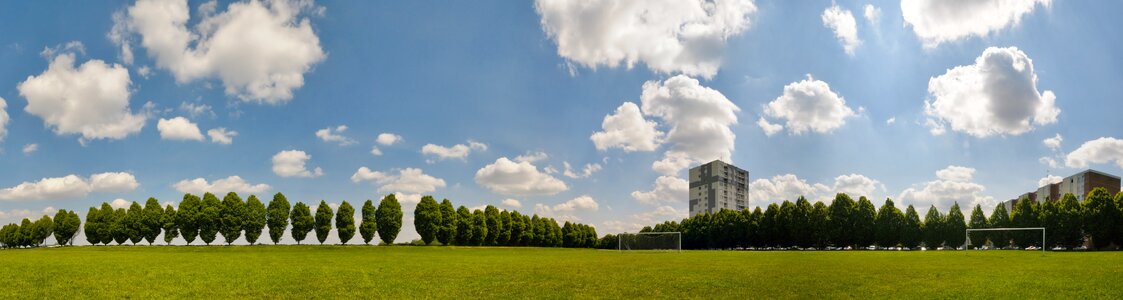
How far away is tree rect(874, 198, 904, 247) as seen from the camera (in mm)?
97812

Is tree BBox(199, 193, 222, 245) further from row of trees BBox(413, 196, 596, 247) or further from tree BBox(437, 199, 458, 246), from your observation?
tree BBox(437, 199, 458, 246)

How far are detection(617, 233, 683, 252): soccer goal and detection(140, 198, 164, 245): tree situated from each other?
238 feet

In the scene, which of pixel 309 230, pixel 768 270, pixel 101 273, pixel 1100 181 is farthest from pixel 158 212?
pixel 1100 181

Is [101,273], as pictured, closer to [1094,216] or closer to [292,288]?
[292,288]

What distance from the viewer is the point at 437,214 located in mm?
108688

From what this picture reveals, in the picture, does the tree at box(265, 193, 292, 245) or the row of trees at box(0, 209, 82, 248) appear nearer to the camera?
the tree at box(265, 193, 292, 245)

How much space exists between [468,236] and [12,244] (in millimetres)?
102419

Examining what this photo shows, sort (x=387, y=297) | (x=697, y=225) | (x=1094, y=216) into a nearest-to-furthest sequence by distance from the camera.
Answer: (x=387, y=297), (x=1094, y=216), (x=697, y=225)

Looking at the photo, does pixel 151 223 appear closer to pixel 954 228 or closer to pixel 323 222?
pixel 323 222

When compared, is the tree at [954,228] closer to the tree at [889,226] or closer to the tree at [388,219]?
the tree at [889,226]

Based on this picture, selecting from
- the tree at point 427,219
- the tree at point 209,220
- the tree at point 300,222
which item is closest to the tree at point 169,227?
the tree at point 209,220

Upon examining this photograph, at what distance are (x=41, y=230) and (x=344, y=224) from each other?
75247 mm

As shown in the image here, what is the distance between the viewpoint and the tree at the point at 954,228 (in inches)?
3804

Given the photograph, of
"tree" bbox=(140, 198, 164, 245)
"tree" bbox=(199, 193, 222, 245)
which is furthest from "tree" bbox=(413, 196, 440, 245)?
"tree" bbox=(140, 198, 164, 245)
